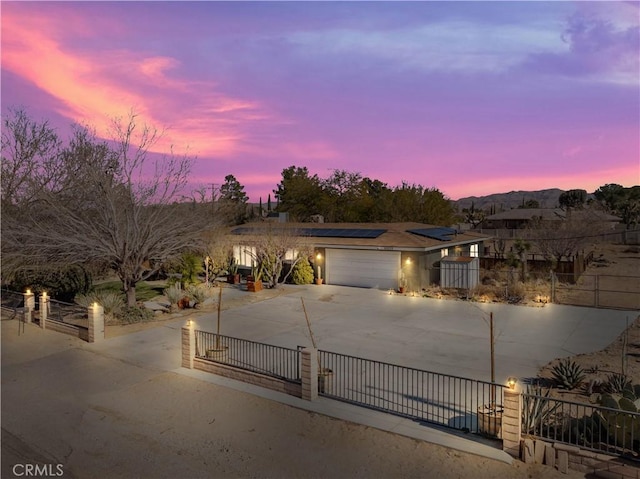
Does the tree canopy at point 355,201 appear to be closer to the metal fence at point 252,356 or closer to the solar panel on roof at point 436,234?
the solar panel on roof at point 436,234

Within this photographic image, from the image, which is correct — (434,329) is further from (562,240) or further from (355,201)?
(355,201)

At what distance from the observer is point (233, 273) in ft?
93.1

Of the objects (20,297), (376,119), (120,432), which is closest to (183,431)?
(120,432)

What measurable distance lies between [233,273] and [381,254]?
9.74 m

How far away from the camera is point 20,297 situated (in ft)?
67.1

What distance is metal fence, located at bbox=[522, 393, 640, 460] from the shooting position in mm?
7109

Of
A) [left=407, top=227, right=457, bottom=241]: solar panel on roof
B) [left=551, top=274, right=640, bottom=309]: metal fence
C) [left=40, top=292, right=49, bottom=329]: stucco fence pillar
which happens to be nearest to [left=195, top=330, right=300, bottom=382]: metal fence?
[left=40, top=292, right=49, bottom=329]: stucco fence pillar

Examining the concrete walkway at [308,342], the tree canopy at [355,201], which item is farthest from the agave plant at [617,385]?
the tree canopy at [355,201]

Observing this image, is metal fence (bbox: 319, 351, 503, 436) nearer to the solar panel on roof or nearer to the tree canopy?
the solar panel on roof

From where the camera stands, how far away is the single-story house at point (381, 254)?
23781mm

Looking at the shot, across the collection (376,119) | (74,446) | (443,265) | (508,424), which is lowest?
(74,446)

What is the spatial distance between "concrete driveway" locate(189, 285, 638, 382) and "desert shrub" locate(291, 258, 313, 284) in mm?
4495

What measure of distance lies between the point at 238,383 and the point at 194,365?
5.72 ft

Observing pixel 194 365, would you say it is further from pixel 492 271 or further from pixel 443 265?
pixel 492 271
